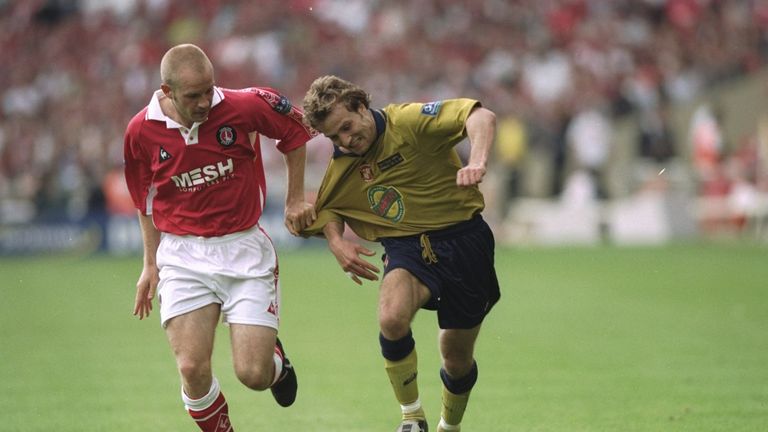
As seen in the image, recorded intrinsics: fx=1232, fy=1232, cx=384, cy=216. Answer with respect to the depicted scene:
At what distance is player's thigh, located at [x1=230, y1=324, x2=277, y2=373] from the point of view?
20.8ft

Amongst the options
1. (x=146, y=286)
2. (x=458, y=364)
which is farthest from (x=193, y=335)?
(x=458, y=364)

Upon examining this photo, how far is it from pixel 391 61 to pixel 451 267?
65.8 feet

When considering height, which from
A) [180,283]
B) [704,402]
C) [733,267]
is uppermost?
[180,283]

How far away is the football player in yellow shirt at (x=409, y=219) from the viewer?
21.5 feet

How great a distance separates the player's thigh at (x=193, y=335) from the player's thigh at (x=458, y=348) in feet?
4.43

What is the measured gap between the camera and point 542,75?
86.2 feet

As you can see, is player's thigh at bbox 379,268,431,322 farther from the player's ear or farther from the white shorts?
the player's ear

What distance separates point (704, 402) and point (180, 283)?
3.83m

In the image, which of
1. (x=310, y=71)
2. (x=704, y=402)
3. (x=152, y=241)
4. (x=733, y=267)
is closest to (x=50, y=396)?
(x=152, y=241)

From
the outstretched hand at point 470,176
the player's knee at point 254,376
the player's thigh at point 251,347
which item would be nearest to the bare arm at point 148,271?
the player's thigh at point 251,347

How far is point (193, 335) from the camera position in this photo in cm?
627

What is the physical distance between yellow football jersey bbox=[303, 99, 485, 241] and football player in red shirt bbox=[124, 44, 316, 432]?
17.4 inches

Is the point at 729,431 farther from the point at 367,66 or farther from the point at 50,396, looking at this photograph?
the point at 367,66

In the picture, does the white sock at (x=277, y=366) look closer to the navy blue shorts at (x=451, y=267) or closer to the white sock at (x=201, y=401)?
the white sock at (x=201, y=401)
